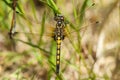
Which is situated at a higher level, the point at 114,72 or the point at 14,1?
the point at 14,1

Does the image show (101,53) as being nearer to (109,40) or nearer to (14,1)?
(109,40)

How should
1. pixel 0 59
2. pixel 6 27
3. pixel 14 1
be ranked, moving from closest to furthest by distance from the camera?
pixel 14 1 < pixel 6 27 < pixel 0 59

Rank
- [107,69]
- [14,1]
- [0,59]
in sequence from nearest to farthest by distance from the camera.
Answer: [14,1]
[107,69]
[0,59]

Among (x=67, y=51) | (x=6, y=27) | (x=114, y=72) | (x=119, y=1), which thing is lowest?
(x=114, y=72)

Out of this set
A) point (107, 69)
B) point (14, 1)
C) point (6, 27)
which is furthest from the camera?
point (107, 69)

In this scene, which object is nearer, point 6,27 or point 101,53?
point 6,27

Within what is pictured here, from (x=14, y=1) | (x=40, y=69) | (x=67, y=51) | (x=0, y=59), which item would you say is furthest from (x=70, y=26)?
(x=0, y=59)

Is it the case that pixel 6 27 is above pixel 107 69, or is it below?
above

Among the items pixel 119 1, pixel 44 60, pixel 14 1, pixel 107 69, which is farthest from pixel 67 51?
pixel 14 1

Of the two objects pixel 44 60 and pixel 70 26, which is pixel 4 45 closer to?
pixel 44 60
